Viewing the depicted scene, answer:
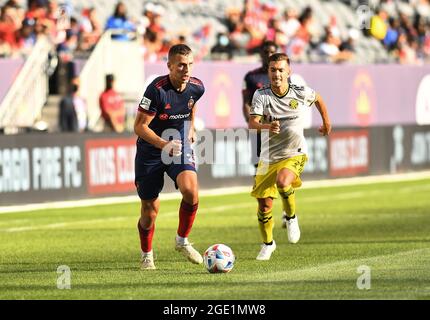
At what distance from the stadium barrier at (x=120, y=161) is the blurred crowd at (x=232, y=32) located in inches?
110

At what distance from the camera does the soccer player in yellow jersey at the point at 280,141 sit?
1405 centimetres

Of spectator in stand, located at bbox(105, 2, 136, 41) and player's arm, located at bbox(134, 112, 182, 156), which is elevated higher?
spectator in stand, located at bbox(105, 2, 136, 41)

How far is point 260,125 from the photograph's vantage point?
1364 centimetres

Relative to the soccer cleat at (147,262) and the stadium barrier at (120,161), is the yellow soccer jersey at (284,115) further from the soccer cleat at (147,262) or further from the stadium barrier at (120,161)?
the stadium barrier at (120,161)

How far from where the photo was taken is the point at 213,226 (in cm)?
1880

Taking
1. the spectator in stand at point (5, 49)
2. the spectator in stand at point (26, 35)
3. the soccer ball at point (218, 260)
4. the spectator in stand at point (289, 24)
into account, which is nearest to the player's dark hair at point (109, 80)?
the spectator in stand at point (26, 35)

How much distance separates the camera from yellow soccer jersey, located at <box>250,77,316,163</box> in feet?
46.7

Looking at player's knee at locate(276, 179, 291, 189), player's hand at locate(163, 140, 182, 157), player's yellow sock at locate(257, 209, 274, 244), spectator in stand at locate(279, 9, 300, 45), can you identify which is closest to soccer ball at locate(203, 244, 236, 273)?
player's hand at locate(163, 140, 182, 157)

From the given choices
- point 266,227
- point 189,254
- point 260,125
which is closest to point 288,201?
point 266,227

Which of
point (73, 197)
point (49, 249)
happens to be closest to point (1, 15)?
point (73, 197)

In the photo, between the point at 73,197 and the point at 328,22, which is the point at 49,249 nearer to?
the point at 73,197

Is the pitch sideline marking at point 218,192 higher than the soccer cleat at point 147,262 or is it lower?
lower

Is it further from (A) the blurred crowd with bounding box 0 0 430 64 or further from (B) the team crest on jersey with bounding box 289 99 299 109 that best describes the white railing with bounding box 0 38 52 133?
(B) the team crest on jersey with bounding box 289 99 299 109

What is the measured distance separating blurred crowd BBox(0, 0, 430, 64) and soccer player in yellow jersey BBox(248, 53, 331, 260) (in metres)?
11.6
